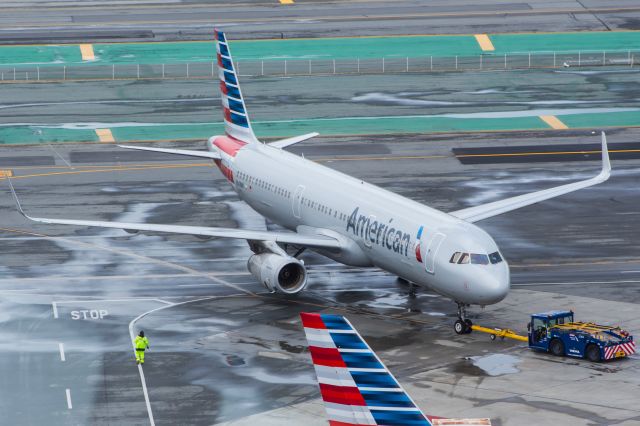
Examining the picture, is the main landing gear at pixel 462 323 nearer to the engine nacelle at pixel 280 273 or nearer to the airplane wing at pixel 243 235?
the airplane wing at pixel 243 235

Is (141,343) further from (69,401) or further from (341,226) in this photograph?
(341,226)

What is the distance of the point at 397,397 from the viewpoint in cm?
2922

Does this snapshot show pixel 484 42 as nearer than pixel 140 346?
No

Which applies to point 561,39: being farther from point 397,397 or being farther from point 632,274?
point 397,397

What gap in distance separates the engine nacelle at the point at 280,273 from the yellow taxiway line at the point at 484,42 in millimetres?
66310

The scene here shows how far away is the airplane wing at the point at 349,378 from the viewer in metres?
28.6

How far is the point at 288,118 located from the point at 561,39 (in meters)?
35.9

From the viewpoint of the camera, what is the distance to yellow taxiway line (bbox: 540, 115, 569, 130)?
9625 cm

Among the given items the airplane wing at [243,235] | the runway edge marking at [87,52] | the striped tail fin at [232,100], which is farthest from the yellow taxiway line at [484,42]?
the airplane wing at [243,235]

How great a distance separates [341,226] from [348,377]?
1162 inches

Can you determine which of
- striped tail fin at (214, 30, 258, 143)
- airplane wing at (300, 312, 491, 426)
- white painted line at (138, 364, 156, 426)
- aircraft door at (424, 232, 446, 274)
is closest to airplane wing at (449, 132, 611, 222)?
aircraft door at (424, 232, 446, 274)

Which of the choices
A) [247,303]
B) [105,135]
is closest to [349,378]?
[247,303]

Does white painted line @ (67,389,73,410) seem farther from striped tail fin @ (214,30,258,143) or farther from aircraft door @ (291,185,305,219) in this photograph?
striped tail fin @ (214,30,258,143)

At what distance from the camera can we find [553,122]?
3839 inches
